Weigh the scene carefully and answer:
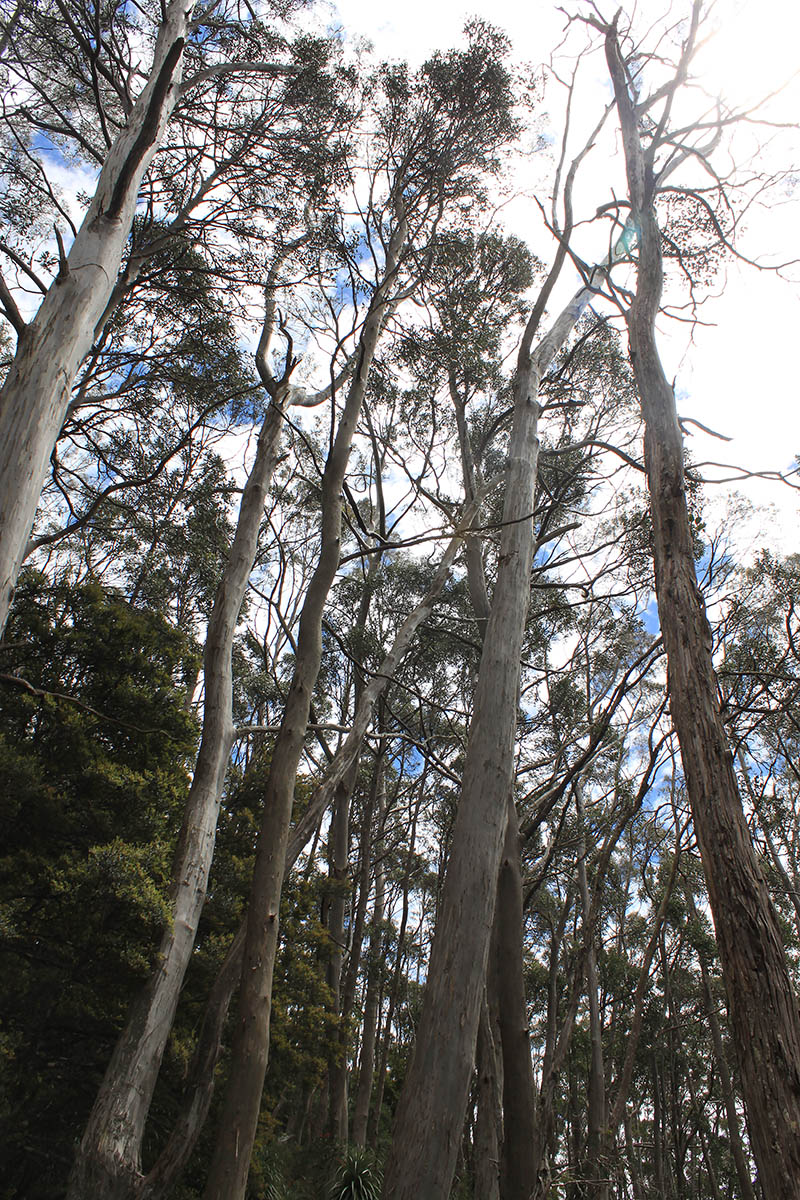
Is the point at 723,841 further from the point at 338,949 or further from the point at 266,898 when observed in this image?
the point at 338,949

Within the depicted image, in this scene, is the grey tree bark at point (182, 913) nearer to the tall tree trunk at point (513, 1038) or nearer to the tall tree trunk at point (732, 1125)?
the tall tree trunk at point (513, 1038)

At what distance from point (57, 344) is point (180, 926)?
3.78 metres

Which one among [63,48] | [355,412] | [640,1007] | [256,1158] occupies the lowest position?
[256,1158]

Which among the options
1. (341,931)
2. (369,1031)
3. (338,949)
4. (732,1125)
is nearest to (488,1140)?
(338,949)


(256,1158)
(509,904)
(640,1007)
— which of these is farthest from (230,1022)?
(640,1007)

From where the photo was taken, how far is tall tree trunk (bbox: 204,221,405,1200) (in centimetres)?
283

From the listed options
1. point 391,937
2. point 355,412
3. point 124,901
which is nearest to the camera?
point 124,901

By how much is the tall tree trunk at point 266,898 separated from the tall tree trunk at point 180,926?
110 centimetres

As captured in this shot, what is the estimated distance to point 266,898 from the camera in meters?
3.29

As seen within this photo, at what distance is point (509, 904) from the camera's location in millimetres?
5059

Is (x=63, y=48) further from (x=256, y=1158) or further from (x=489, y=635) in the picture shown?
(x=256, y=1158)

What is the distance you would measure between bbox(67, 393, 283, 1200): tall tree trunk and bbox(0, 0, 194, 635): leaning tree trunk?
1.40 metres

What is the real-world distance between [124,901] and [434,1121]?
2.85 m

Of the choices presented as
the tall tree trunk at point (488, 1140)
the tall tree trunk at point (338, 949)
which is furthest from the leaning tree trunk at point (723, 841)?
the tall tree trunk at point (338, 949)
